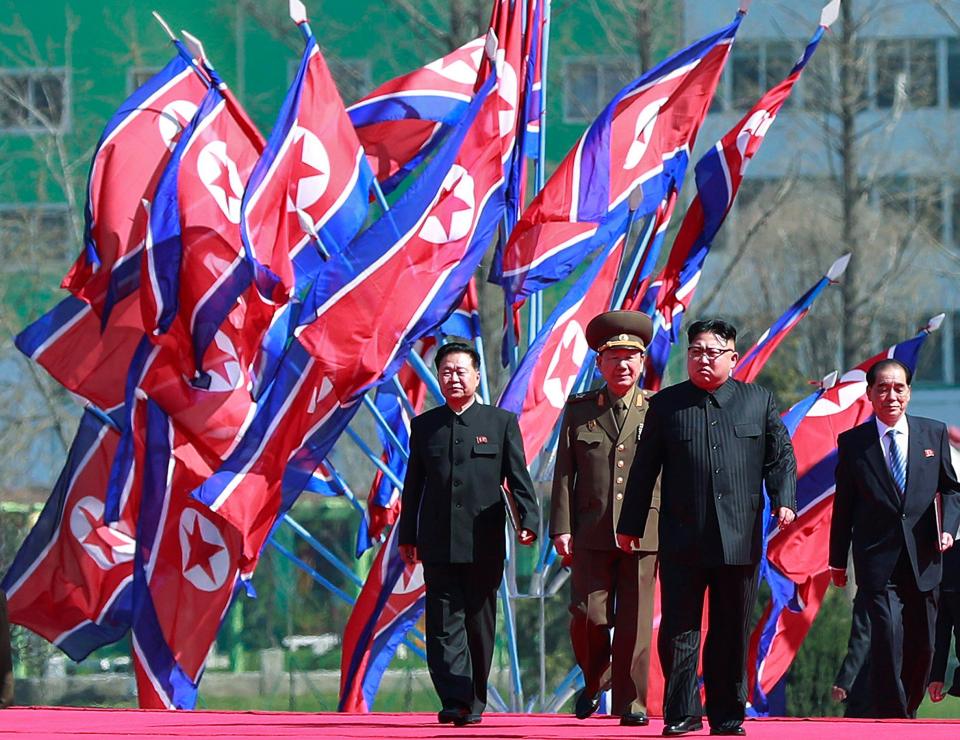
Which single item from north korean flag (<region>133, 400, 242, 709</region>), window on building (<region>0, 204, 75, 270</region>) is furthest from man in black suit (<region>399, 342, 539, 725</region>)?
window on building (<region>0, 204, 75, 270</region>)

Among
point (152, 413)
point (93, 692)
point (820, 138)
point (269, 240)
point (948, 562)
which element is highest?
point (820, 138)

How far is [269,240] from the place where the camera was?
43.8 ft

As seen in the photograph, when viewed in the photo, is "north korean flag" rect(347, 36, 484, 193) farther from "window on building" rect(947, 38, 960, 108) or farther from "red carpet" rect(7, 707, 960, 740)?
"window on building" rect(947, 38, 960, 108)

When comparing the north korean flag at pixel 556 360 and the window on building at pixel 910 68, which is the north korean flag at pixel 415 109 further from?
the window on building at pixel 910 68

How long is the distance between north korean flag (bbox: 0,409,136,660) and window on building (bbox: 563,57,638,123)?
11.4 metres

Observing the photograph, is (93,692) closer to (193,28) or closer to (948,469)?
(193,28)

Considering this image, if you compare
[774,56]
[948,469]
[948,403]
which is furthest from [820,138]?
[948,469]

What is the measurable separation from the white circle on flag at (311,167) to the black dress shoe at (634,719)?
5.30 m

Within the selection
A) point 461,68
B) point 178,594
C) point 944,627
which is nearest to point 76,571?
point 178,594

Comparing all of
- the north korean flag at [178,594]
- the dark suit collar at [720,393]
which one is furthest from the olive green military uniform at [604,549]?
the north korean flag at [178,594]

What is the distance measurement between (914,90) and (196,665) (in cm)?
1734

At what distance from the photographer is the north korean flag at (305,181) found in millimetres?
13242

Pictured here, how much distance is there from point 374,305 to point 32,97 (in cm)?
1536

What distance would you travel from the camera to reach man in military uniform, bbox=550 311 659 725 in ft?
30.4
